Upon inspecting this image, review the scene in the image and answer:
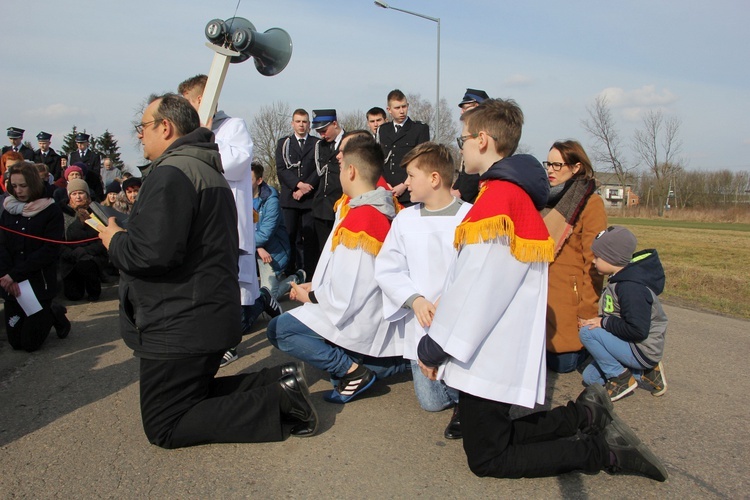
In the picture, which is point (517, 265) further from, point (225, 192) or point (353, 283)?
point (225, 192)

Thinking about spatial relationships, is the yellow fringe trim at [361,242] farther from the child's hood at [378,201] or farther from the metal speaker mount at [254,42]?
the metal speaker mount at [254,42]

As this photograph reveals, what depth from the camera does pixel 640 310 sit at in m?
4.05

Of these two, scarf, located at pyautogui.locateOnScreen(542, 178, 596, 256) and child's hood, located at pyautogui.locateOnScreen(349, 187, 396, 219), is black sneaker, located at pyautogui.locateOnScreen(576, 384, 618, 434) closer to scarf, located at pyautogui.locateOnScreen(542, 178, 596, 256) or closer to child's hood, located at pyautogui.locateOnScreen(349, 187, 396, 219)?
scarf, located at pyautogui.locateOnScreen(542, 178, 596, 256)

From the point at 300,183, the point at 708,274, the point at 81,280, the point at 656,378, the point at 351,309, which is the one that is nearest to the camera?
the point at 351,309

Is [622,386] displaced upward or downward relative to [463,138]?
downward

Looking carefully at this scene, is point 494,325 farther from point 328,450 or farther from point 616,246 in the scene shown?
point 616,246

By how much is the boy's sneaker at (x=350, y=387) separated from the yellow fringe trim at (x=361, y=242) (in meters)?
0.86

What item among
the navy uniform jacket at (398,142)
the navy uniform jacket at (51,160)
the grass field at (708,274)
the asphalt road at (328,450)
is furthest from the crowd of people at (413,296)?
the navy uniform jacket at (51,160)

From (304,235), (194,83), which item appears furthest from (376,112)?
(194,83)

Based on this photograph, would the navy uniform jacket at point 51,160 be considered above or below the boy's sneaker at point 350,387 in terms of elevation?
above

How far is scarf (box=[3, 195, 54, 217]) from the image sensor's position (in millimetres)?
5805

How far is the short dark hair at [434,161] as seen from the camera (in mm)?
3896

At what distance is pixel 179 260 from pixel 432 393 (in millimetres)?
1883

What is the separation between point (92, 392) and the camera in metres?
4.30
